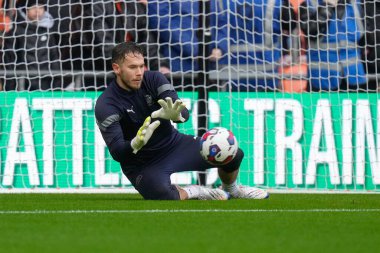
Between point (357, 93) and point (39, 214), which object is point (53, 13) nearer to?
point (357, 93)

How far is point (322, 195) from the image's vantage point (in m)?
11.2

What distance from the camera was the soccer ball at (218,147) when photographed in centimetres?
909

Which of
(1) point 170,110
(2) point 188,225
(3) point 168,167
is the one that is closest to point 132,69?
(1) point 170,110

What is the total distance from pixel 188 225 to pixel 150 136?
2.07 m

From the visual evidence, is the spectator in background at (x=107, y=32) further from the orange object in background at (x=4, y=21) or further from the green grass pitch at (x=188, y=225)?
the green grass pitch at (x=188, y=225)

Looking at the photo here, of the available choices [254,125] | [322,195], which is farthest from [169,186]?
[254,125]

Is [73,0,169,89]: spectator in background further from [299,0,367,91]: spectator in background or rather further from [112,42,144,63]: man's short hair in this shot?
[112,42,144,63]: man's short hair

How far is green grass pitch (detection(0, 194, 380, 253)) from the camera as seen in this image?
5785mm

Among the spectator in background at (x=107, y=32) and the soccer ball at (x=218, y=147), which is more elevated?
the spectator in background at (x=107, y=32)

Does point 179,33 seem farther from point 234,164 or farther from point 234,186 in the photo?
point 234,164

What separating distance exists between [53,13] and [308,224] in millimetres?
6754

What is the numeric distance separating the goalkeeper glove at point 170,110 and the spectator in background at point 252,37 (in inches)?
156

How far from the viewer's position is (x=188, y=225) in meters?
6.99

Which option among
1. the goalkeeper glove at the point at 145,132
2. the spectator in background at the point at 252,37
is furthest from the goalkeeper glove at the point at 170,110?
the spectator in background at the point at 252,37
